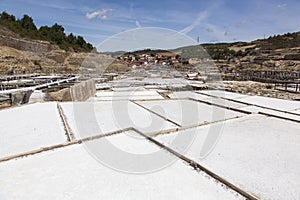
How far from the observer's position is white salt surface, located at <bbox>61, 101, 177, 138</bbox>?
11.1ft

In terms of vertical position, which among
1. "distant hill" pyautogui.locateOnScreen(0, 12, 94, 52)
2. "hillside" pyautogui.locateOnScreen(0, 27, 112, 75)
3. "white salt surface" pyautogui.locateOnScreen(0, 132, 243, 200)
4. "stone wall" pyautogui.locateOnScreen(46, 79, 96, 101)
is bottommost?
"white salt surface" pyautogui.locateOnScreen(0, 132, 243, 200)

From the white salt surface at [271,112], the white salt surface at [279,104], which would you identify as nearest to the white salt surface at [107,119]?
the white salt surface at [271,112]

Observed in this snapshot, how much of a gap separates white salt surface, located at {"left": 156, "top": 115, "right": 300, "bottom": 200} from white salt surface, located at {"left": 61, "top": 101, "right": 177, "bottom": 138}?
27.6 inches

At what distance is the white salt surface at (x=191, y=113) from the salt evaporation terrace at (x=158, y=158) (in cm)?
2

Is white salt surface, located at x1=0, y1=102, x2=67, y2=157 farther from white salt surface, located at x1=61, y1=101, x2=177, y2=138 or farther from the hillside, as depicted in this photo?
the hillside

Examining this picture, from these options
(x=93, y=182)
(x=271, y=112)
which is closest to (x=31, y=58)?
(x=271, y=112)

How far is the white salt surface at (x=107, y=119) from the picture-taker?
3396 millimetres

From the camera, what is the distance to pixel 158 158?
2369mm

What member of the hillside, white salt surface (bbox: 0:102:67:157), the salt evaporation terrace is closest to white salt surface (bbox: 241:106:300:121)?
the salt evaporation terrace

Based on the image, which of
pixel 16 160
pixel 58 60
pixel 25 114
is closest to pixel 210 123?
pixel 16 160

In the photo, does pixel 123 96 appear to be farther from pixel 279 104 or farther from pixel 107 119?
pixel 279 104

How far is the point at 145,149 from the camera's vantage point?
104 inches

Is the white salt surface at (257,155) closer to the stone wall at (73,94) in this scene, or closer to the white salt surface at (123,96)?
the white salt surface at (123,96)

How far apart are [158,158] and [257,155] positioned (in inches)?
45.3
